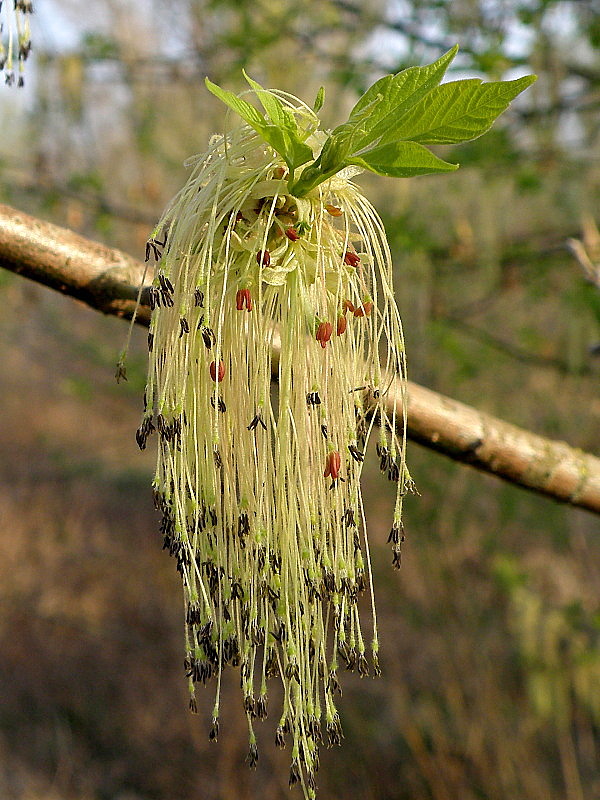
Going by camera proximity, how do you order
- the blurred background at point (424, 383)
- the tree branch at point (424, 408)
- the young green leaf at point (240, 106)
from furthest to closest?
the blurred background at point (424, 383) → the tree branch at point (424, 408) → the young green leaf at point (240, 106)

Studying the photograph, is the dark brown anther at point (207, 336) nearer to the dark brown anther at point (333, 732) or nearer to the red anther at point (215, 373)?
the red anther at point (215, 373)

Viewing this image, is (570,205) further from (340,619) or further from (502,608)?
(340,619)

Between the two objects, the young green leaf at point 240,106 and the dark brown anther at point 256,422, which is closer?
the young green leaf at point 240,106

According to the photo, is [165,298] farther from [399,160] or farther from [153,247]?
[399,160]

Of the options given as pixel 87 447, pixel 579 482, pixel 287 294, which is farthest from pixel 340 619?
pixel 87 447


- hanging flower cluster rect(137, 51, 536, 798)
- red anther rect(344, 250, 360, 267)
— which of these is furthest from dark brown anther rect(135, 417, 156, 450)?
red anther rect(344, 250, 360, 267)

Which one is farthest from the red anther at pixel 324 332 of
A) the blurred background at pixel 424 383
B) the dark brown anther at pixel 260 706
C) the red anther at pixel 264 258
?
the blurred background at pixel 424 383
